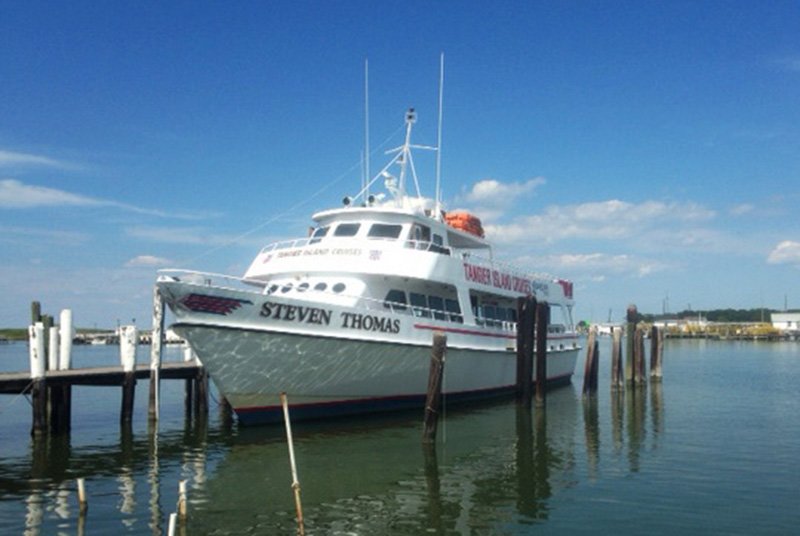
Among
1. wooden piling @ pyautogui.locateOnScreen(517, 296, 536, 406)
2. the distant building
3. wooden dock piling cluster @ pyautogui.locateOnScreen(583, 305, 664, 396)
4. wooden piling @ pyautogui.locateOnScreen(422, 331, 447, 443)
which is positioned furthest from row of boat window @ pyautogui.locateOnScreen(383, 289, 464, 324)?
the distant building

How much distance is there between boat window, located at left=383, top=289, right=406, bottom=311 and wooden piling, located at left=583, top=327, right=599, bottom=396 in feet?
28.5

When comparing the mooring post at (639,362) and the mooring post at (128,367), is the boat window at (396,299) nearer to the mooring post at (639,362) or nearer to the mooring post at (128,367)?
the mooring post at (128,367)

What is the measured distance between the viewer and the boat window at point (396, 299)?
2007 cm

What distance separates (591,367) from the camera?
2675 centimetres

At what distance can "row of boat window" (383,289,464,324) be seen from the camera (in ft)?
66.6

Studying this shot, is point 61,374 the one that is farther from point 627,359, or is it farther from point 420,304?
point 627,359

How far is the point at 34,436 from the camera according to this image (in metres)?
17.0

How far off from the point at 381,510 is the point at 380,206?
12.1 metres

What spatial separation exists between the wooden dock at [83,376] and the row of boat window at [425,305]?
660 cm

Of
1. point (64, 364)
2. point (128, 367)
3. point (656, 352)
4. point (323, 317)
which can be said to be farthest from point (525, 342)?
point (64, 364)

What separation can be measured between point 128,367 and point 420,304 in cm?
834

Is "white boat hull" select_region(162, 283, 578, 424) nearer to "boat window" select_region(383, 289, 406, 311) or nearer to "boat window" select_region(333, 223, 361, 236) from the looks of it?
"boat window" select_region(383, 289, 406, 311)

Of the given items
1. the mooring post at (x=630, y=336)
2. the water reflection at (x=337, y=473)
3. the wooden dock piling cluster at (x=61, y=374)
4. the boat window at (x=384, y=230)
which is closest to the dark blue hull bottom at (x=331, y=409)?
the water reflection at (x=337, y=473)

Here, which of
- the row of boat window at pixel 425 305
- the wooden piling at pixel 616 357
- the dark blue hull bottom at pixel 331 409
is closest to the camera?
the dark blue hull bottom at pixel 331 409
